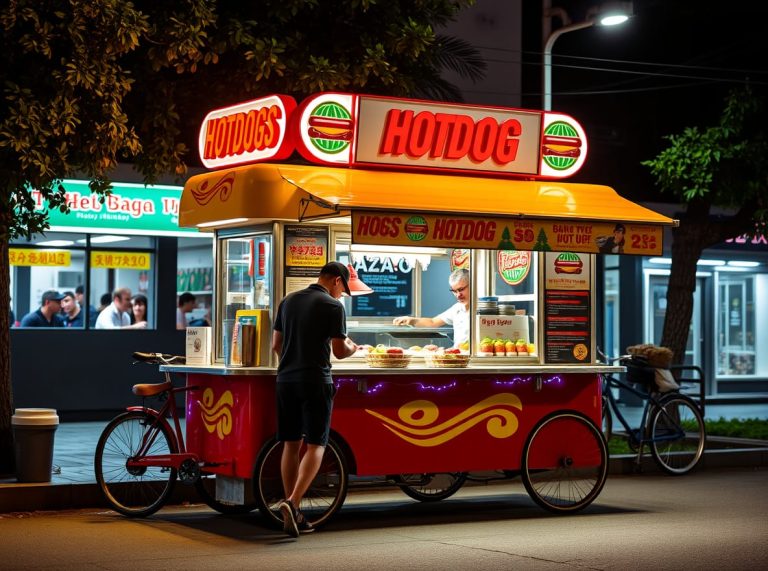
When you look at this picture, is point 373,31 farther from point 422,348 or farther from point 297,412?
point 297,412

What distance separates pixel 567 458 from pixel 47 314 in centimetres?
1043

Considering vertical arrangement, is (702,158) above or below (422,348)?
above

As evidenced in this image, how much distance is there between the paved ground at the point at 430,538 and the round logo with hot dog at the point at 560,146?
3148mm

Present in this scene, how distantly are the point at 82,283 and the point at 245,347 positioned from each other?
9.85 meters

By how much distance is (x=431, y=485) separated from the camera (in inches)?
460

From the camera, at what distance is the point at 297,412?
31.2ft

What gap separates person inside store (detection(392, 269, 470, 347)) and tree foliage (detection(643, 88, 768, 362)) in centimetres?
602

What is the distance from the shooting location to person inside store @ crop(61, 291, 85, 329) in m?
19.2

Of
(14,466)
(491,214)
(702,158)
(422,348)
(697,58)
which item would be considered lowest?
(14,466)

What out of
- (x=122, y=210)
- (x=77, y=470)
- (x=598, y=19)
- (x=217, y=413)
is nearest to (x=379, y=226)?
(x=217, y=413)

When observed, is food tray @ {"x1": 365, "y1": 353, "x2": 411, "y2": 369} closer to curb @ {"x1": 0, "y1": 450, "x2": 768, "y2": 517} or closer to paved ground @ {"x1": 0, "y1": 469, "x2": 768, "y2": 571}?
paved ground @ {"x1": 0, "y1": 469, "x2": 768, "y2": 571}

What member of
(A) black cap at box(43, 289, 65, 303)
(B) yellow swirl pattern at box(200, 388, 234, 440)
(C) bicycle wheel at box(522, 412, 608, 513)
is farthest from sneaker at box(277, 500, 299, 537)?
(A) black cap at box(43, 289, 65, 303)

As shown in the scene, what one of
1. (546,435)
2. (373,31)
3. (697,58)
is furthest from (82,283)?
(697,58)

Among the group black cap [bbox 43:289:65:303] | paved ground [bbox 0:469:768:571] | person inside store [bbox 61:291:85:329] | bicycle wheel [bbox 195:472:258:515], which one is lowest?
paved ground [bbox 0:469:768:571]
